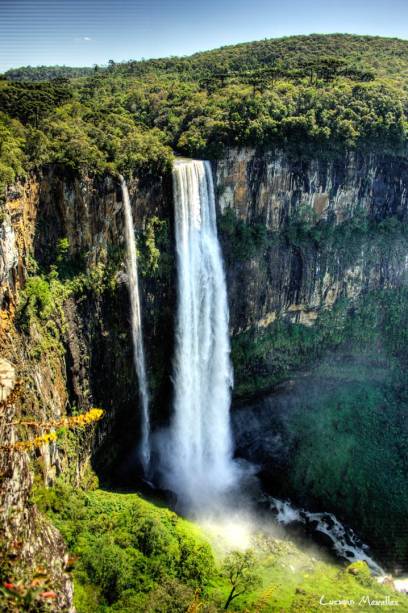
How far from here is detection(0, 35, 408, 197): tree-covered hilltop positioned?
22.0 metres

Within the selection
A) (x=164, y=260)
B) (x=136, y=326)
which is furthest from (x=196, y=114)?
(x=136, y=326)

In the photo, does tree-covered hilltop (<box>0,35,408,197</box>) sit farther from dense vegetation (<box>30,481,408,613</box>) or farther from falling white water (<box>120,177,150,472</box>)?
dense vegetation (<box>30,481,408,613</box>)

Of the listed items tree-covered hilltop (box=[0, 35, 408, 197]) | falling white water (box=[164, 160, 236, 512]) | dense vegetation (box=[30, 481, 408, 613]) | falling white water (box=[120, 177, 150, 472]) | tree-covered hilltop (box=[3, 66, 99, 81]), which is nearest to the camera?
dense vegetation (box=[30, 481, 408, 613])

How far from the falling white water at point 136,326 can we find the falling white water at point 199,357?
1.54m

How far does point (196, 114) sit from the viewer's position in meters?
29.3

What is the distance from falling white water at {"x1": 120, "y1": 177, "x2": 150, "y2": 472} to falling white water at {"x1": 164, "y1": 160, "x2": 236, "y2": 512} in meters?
1.54

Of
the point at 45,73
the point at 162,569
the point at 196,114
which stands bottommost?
the point at 162,569

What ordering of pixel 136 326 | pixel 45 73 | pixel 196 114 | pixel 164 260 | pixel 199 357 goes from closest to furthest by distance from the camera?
pixel 136 326 → pixel 164 260 → pixel 199 357 → pixel 196 114 → pixel 45 73

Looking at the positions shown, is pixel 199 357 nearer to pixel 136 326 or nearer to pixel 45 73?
pixel 136 326

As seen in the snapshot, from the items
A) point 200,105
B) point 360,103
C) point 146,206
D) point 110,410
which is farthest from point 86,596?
point 360,103

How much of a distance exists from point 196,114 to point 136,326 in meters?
13.0

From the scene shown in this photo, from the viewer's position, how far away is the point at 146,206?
80.2 feet

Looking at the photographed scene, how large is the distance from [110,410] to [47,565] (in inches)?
584

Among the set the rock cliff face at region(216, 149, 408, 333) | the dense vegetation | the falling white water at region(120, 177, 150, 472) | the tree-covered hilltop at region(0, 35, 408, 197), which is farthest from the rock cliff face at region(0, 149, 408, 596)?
the dense vegetation
